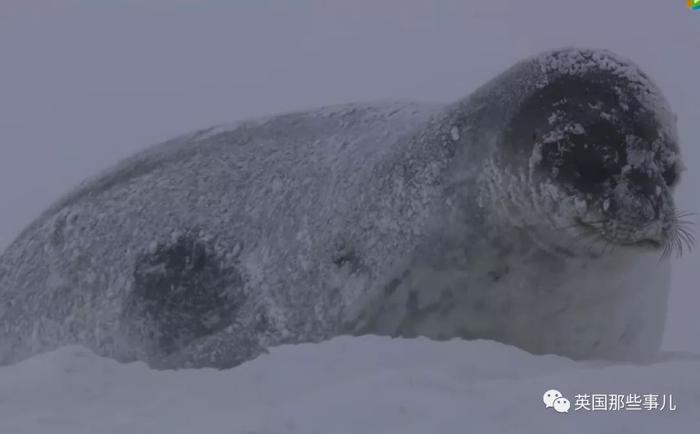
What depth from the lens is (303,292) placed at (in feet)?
13.5

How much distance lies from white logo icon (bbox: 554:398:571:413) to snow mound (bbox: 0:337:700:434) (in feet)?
0.06

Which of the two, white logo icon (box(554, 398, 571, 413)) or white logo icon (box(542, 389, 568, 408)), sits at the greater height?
white logo icon (box(542, 389, 568, 408))

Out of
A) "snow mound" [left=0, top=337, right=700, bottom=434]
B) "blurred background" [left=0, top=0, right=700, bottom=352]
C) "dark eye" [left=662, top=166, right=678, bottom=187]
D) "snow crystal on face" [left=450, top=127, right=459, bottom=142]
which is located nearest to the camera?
"snow mound" [left=0, top=337, right=700, bottom=434]

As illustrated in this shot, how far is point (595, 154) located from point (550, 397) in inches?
39.2

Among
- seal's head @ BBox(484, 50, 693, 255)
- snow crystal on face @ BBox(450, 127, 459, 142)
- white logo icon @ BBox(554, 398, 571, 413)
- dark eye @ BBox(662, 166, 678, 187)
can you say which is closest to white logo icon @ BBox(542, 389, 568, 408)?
white logo icon @ BBox(554, 398, 571, 413)

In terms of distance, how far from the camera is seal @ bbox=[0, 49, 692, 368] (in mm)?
3678

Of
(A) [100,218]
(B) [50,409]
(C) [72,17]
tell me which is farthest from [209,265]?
(C) [72,17]

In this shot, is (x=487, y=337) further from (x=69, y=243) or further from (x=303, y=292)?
(x=69, y=243)

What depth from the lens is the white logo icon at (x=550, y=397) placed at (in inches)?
→ 111

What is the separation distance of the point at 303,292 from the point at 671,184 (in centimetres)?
122

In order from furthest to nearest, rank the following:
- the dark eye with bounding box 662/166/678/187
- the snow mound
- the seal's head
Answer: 1. the dark eye with bounding box 662/166/678/187
2. the seal's head
3. the snow mound

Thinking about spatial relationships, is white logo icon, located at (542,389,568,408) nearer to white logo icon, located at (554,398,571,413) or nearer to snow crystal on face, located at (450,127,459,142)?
white logo icon, located at (554,398,571,413)

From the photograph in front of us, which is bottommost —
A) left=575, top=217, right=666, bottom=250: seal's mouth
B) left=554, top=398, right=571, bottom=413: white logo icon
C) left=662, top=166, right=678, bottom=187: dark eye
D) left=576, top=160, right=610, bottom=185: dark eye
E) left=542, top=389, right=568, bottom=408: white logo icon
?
left=554, top=398, right=571, bottom=413: white logo icon

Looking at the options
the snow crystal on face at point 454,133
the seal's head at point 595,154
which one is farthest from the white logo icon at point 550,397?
the snow crystal on face at point 454,133
